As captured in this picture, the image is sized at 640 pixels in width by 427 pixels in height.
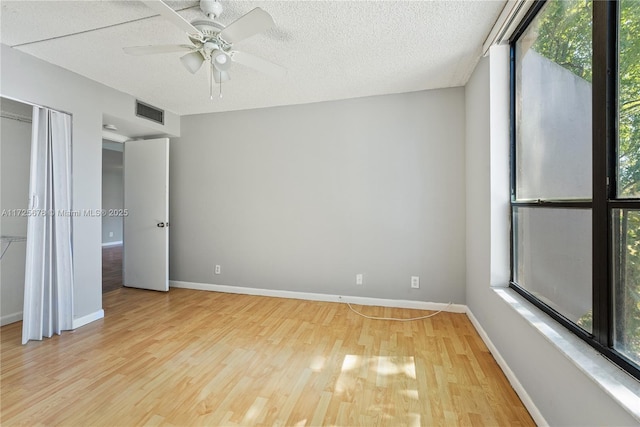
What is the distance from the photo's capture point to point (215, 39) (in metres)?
1.71

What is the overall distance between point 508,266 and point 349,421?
1.61 meters

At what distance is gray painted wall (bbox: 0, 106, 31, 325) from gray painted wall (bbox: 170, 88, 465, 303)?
4.89 feet

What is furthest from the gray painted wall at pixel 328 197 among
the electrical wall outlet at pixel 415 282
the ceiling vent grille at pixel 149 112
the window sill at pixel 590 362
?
the window sill at pixel 590 362

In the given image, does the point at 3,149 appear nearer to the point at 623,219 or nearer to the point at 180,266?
the point at 180,266

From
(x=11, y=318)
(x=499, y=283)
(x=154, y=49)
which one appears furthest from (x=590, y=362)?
(x=11, y=318)

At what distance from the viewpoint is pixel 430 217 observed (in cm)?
299

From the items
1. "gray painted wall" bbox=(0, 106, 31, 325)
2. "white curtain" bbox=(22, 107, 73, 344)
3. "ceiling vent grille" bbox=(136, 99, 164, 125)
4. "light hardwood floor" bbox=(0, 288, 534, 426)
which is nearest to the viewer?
"light hardwood floor" bbox=(0, 288, 534, 426)

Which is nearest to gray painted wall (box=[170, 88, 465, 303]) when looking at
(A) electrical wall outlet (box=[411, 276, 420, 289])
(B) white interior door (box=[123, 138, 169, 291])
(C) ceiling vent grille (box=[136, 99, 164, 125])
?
(A) electrical wall outlet (box=[411, 276, 420, 289])

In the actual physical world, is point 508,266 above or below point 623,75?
below

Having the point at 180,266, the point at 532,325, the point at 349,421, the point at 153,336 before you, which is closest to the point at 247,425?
the point at 349,421

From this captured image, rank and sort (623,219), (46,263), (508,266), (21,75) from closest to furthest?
(623,219)
(508,266)
(21,75)
(46,263)

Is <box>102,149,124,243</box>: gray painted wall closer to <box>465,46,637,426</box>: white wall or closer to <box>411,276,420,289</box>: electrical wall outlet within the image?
<box>411,276,420,289</box>: electrical wall outlet

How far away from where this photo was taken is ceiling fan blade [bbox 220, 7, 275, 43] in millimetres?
1400

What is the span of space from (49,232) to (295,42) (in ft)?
9.24
